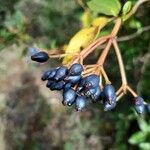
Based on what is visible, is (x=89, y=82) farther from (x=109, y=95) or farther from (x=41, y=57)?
(x=41, y=57)

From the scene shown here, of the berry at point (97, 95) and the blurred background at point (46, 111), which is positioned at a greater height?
the berry at point (97, 95)

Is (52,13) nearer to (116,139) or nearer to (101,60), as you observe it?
(116,139)

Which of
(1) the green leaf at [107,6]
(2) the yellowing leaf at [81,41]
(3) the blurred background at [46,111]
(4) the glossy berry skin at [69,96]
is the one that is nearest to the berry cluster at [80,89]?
(4) the glossy berry skin at [69,96]

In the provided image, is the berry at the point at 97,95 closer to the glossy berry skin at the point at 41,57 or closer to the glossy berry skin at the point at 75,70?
the glossy berry skin at the point at 75,70

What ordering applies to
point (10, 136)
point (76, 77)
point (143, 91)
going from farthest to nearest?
point (10, 136)
point (143, 91)
point (76, 77)

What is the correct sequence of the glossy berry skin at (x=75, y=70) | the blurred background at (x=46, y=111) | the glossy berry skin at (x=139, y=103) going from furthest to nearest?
the blurred background at (x=46, y=111) < the glossy berry skin at (x=139, y=103) < the glossy berry skin at (x=75, y=70)

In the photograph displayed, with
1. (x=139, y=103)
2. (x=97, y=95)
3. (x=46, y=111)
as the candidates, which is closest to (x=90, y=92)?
(x=97, y=95)

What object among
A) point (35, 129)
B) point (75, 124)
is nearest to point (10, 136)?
point (35, 129)
